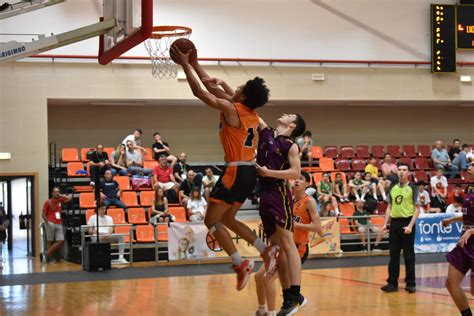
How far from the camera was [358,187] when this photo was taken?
1984cm

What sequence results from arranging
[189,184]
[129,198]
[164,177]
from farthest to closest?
[164,177], [189,184], [129,198]

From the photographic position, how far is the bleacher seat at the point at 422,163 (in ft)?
76.8

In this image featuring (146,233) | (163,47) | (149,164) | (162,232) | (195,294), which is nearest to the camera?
(195,294)

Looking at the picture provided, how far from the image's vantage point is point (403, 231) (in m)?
11.6

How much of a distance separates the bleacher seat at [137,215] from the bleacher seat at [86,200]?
110 cm

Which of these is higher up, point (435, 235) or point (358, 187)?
point (358, 187)

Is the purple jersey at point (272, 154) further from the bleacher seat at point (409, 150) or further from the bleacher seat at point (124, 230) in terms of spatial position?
the bleacher seat at point (409, 150)

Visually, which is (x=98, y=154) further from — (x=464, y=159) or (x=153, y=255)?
(x=464, y=159)

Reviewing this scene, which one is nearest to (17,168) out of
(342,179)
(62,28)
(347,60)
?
(62,28)

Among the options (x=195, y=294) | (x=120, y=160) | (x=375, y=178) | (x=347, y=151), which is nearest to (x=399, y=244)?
(x=195, y=294)

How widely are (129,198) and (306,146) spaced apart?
5418 mm

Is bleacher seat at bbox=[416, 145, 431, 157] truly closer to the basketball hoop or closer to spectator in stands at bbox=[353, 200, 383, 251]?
spectator in stands at bbox=[353, 200, 383, 251]

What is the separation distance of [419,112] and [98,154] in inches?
461

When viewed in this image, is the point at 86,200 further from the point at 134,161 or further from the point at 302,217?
the point at 302,217
